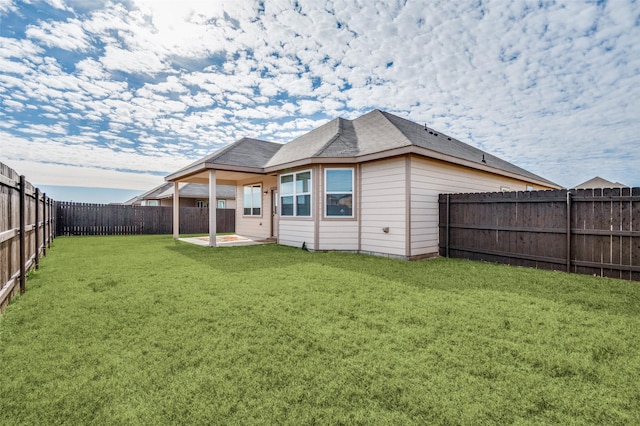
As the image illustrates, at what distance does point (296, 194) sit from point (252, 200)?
4658 mm

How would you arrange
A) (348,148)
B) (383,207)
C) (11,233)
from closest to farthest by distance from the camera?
(11,233)
(383,207)
(348,148)

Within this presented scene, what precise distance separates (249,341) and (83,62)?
433 inches

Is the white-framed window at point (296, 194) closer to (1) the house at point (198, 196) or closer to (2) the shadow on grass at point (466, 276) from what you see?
(2) the shadow on grass at point (466, 276)

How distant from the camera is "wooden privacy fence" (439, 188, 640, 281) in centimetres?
543

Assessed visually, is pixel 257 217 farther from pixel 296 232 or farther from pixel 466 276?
pixel 466 276

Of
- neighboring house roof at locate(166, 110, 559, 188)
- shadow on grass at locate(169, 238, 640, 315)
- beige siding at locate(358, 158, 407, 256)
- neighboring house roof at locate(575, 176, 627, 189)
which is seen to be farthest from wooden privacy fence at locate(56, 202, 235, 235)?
neighboring house roof at locate(575, 176, 627, 189)

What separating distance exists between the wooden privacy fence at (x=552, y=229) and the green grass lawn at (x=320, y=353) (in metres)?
0.91

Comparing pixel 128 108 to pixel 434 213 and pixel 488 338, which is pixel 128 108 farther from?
pixel 488 338

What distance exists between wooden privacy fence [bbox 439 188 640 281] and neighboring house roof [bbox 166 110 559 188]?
75.8 inches

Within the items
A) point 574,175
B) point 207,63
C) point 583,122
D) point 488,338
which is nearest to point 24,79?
point 207,63

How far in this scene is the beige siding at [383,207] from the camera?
768 centimetres

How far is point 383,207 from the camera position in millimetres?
8117

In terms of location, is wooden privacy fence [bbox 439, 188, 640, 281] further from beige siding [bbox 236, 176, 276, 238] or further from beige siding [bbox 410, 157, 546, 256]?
beige siding [bbox 236, 176, 276, 238]

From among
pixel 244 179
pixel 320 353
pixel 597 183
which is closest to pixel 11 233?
pixel 320 353
